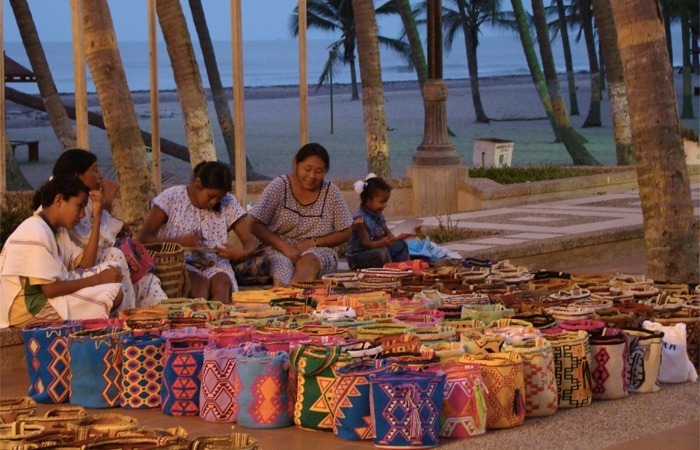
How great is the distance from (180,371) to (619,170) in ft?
48.4

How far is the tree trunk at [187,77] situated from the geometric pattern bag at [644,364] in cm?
936

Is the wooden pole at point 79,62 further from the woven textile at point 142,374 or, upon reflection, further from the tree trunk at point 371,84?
the tree trunk at point 371,84

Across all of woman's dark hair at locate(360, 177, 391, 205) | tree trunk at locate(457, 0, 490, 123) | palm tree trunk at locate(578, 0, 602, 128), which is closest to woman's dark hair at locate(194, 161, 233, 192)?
woman's dark hair at locate(360, 177, 391, 205)

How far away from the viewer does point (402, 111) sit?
65125 millimetres

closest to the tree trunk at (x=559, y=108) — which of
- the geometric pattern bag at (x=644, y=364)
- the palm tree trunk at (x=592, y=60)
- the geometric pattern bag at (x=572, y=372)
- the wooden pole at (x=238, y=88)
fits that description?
the palm tree trunk at (x=592, y=60)

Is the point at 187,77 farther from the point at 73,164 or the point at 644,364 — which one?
the point at 644,364

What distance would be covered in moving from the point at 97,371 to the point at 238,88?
4.55m

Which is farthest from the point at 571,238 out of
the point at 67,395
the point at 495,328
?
the point at 67,395

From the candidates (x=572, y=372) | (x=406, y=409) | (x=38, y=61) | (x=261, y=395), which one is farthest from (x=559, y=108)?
(x=406, y=409)

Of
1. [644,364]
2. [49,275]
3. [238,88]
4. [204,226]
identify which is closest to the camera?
[644,364]

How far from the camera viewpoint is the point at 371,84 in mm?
19484

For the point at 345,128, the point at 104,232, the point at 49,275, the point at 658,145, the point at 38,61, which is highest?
the point at 345,128

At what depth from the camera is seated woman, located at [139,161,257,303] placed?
9047 mm

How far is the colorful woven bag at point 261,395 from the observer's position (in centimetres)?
634
